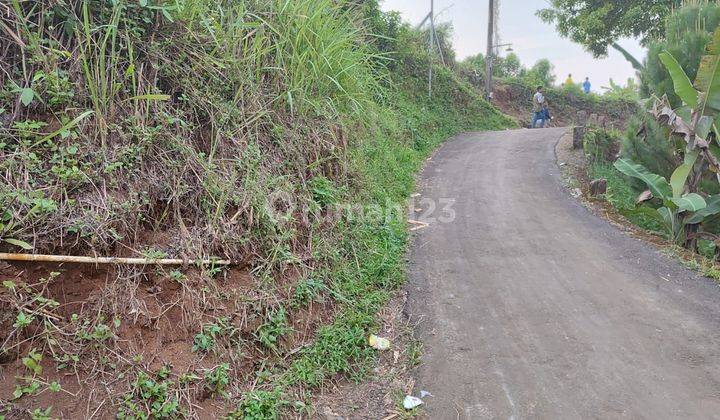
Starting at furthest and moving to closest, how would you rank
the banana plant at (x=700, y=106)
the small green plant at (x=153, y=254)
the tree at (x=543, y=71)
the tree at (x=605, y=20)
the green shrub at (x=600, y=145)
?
the tree at (x=543, y=71) → the tree at (x=605, y=20) → the green shrub at (x=600, y=145) → the banana plant at (x=700, y=106) → the small green plant at (x=153, y=254)

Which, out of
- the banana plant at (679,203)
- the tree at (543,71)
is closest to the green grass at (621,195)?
the banana plant at (679,203)

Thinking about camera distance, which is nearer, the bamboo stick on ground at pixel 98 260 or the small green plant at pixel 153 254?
the bamboo stick on ground at pixel 98 260

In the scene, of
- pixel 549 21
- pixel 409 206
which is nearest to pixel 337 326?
pixel 409 206

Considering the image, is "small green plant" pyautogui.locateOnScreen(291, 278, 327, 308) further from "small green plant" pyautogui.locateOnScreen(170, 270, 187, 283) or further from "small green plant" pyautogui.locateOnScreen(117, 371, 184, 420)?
"small green plant" pyautogui.locateOnScreen(117, 371, 184, 420)

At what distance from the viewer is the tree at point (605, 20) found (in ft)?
50.2

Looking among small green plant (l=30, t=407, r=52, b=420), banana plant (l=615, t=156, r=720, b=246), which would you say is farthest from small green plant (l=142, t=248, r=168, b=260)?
banana plant (l=615, t=156, r=720, b=246)

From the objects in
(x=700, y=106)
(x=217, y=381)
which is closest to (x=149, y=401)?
(x=217, y=381)

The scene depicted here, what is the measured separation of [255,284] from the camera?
137 inches

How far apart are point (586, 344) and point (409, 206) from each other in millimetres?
3911

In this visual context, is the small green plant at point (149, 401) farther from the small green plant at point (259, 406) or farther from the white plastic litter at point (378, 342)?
the white plastic litter at point (378, 342)

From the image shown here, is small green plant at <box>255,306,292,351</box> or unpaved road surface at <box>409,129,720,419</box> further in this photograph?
small green plant at <box>255,306,292,351</box>

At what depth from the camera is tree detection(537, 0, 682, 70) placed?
15297 mm

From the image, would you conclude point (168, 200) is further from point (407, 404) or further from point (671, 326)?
point (671, 326)

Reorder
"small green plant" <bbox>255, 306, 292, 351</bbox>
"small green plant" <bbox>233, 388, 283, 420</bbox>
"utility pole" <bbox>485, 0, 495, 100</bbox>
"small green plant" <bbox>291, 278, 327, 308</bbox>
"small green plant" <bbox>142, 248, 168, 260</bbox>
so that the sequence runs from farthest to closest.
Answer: "utility pole" <bbox>485, 0, 495, 100</bbox>
"small green plant" <bbox>291, 278, 327, 308</bbox>
"small green plant" <bbox>255, 306, 292, 351</bbox>
"small green plant" <bbox>142, 248, 168, 260</bbox>
"small green plant" <bbox>233, 388, 283, 420</bbox>
